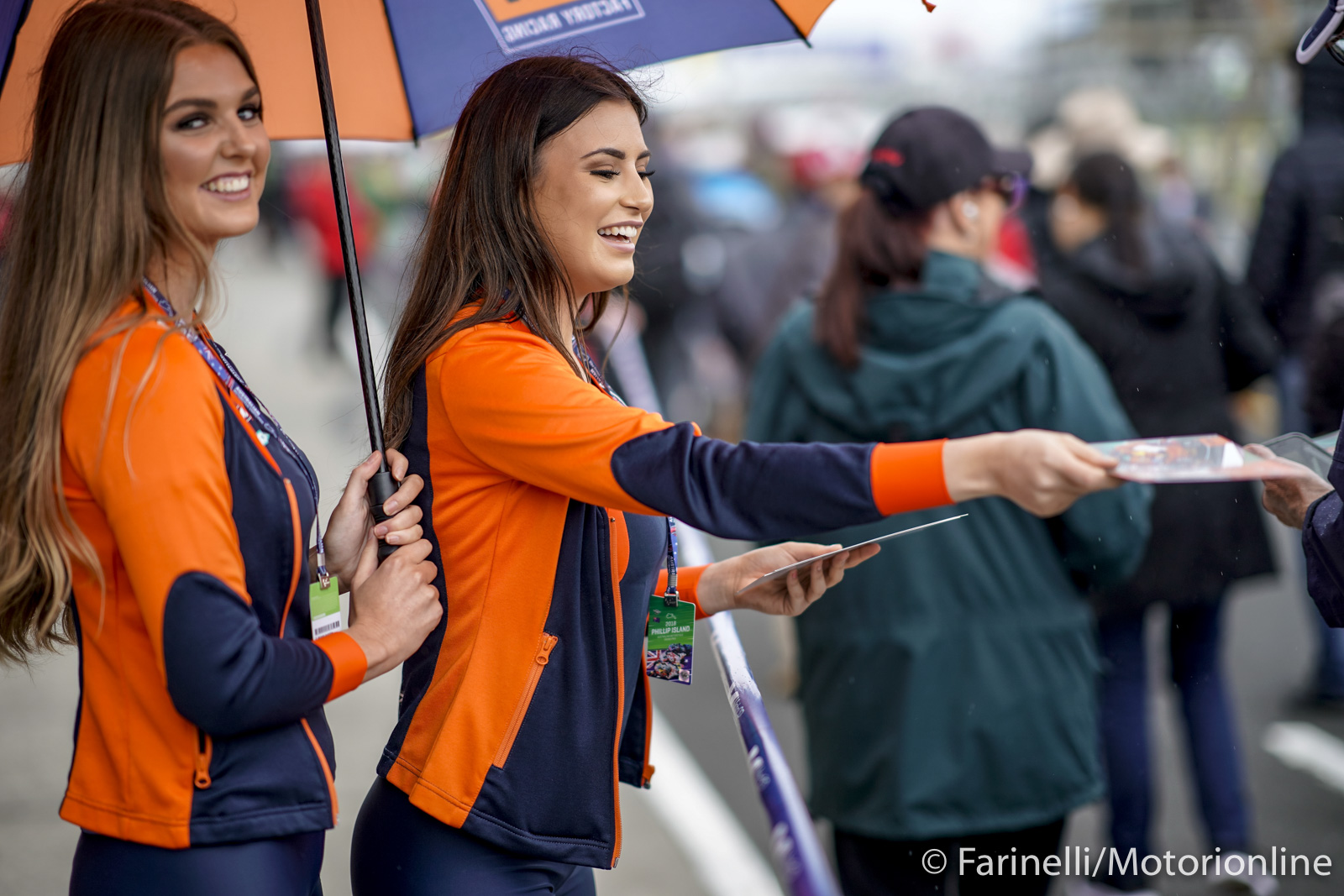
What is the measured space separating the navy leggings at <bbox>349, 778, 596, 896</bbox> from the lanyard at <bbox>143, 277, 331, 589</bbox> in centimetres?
38

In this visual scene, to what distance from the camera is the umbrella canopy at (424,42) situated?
2.33 meters

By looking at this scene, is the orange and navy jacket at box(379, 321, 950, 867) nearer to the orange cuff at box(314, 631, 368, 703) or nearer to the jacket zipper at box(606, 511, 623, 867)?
the jacket zipper at box(606, 511, 623, 867)

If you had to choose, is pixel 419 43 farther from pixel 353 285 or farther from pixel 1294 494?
pixel 1294 494

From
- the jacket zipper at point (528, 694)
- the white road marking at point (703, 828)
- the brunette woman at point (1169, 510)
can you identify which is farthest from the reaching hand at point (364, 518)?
the brunette woman at point (1169, 510)

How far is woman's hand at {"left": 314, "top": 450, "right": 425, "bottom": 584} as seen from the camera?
6.12 feet

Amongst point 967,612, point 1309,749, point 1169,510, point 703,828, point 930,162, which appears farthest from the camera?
point 1309,749

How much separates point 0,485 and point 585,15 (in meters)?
1.37

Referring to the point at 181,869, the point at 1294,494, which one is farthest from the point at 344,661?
the point at 1294,494

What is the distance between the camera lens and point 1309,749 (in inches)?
188

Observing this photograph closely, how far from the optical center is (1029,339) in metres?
2.88

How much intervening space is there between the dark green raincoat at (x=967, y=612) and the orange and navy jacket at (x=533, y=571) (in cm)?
107

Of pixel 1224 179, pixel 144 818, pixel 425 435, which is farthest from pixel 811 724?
pixel 1224 179

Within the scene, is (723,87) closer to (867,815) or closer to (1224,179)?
(1224,179)

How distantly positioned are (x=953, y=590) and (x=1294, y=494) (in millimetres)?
1010
